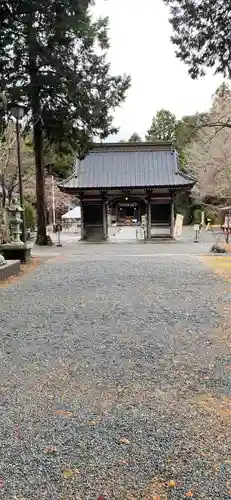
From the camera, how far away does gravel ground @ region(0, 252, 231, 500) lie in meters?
2.01

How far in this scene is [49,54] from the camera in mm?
14281

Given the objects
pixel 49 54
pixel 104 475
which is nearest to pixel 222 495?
pixel 104 475

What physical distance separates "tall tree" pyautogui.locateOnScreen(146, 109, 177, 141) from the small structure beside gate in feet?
101

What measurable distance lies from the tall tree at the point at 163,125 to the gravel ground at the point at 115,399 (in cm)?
5013

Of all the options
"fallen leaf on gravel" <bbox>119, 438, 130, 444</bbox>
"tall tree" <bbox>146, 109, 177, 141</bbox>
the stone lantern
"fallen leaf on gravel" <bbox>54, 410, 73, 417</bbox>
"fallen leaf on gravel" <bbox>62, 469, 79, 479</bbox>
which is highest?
"tall tree" <bbox>146, 109, 177, 141</bbox>

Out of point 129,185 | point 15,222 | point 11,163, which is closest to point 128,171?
point 129,185

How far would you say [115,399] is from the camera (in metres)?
2.89

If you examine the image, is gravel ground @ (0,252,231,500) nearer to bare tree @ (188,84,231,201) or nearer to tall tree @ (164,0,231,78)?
tall tree @ (164,0,231,78)

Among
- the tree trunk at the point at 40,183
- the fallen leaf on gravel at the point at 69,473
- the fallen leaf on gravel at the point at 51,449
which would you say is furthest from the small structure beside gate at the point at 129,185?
the fallen leaf on gravel at the point at 69,473

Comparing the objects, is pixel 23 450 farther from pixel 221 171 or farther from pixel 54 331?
pixel 221 171

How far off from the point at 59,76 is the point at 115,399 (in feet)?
47.4

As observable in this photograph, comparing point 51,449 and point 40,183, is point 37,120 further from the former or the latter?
point 51,449

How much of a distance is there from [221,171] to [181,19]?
67.5 feet

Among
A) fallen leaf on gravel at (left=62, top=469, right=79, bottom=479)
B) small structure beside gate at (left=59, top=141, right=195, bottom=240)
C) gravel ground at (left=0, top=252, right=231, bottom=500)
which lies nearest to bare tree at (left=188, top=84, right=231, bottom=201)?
small structure beside gate at (left=59, top=141, right=195, bottom=240)
